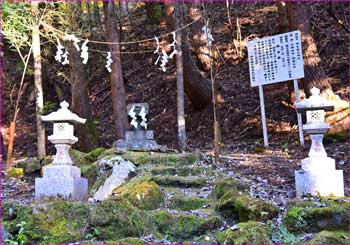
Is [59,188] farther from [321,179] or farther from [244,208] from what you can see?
[321,179]

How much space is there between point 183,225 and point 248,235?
976 millimetres

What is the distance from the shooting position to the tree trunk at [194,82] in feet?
36.3

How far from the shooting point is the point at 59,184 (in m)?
6.23

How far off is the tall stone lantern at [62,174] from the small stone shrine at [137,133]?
2.25m

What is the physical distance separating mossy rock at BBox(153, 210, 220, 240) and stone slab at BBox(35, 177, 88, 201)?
1937 mm

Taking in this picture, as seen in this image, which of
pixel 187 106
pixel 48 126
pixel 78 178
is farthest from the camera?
pixel 48 126

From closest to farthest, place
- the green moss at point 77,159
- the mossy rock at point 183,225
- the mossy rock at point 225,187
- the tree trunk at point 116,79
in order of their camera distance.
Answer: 1. the mossy rock at point 183,225
2. the mossy rock at point 225,187
3. the green moss at point 77,159
4. the tree trunk at point 116,79

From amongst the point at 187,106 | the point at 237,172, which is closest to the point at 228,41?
the point at 187,106

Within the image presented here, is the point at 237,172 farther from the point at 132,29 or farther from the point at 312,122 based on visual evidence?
the point at 132,29

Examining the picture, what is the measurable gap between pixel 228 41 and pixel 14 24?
7620 millimetres

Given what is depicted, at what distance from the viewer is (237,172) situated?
707cm

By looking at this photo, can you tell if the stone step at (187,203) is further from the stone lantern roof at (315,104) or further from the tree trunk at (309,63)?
the tree trunk at (309,63)

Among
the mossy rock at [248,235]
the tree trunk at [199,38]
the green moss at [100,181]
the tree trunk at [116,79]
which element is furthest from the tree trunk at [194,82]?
the mossy rock at [248,235]

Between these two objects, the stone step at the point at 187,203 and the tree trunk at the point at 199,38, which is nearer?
the stone step at the point at 187,203
